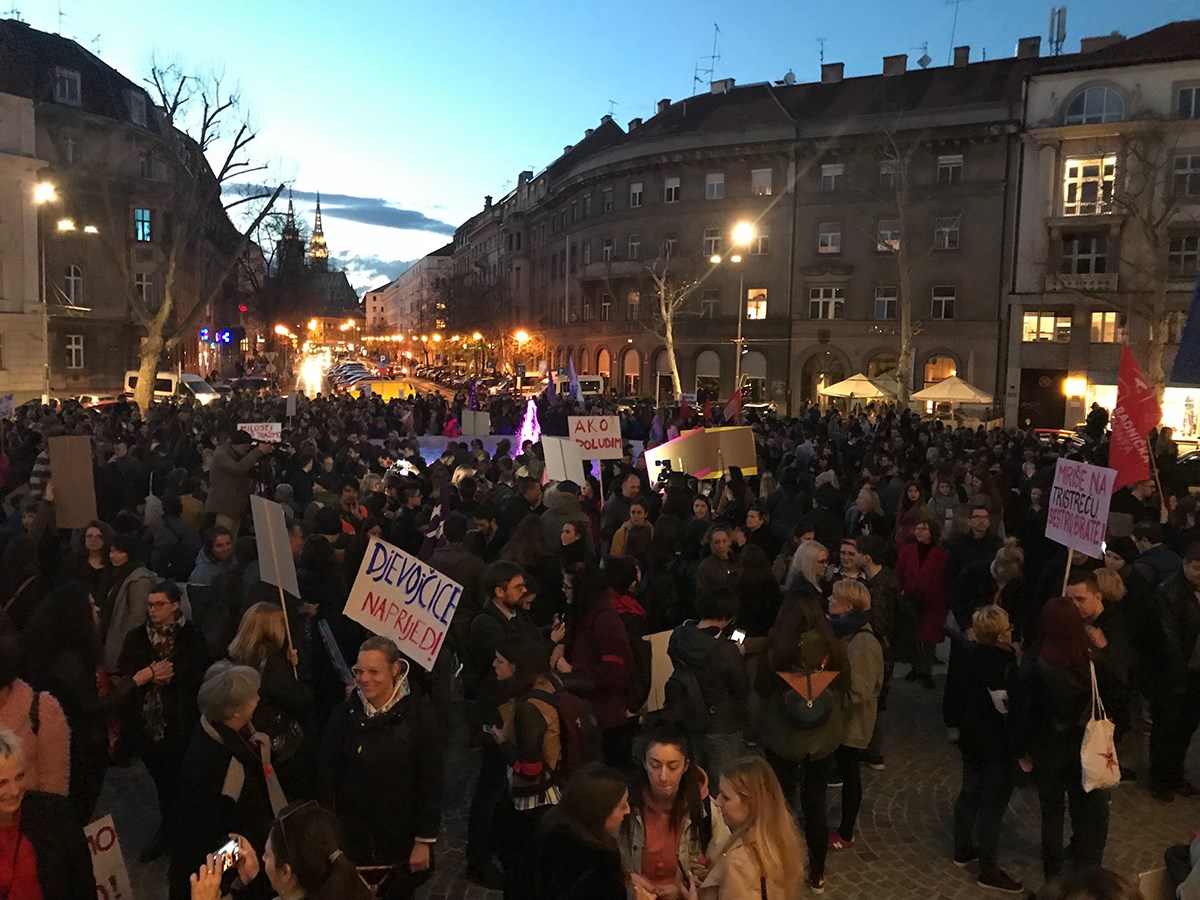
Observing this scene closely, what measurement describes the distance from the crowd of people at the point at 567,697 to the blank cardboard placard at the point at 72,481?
4.3 inches

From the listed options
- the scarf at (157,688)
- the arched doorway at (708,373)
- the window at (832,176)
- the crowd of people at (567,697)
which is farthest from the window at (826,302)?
the scarf at (157,688)

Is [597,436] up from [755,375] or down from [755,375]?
down

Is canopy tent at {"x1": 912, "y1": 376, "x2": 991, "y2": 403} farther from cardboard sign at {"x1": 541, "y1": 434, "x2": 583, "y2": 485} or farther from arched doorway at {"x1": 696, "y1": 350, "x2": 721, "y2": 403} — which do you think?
arched doorway at {"x1": 696, "y1": 350, "x2": 721, "y2": 403}

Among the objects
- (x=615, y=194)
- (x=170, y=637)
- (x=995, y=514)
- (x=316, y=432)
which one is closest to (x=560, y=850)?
(x=170, y=637)

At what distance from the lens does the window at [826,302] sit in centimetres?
4497

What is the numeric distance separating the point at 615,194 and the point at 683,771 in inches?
2004

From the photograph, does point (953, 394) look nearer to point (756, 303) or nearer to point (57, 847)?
point (756, 303)

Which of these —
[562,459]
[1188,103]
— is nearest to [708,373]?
[1188,103]

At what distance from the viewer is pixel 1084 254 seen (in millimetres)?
38625

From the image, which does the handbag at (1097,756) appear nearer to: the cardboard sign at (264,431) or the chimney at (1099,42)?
the cardboard sign at (264,431)

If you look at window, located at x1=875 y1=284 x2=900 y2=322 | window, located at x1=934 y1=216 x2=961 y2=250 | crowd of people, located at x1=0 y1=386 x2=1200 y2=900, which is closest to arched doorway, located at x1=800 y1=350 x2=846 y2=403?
window, located at x1=875 y1=284 x2=900 y2=322

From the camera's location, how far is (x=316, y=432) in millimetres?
17375

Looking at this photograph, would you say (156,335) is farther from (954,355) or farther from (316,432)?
(954,355)

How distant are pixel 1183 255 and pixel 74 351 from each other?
158 ft
